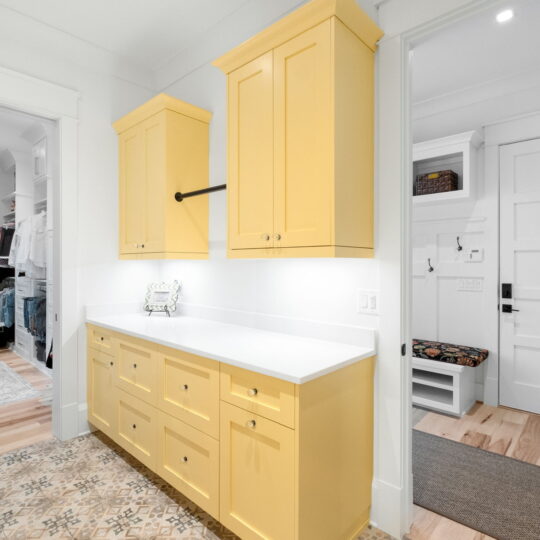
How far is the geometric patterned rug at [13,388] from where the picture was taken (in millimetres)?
3480

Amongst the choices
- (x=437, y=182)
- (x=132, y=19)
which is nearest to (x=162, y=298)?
(x=132, y=19)

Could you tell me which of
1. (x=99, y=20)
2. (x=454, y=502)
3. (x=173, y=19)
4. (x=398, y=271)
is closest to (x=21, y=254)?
(x=99, y=20)

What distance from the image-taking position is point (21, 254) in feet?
15.0

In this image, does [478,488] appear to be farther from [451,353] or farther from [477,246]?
[477,246]

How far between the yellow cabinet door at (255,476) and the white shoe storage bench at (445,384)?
220 centimetres

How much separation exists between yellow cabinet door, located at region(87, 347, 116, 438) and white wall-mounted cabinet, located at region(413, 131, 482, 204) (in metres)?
3.01

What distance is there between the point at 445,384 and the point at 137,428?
2479mm

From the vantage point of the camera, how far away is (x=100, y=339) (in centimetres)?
259

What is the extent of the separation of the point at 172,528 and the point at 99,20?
10.1 feet

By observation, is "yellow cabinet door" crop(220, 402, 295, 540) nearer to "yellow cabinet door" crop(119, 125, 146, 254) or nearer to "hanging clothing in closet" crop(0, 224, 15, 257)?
"yellow cabinet door" crop(119, 125, 146, 254)

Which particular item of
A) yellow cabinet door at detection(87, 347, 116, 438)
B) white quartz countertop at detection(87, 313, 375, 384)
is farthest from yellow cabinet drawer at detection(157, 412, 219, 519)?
yellow cabinet door at detection(87, 347, 116, 438)

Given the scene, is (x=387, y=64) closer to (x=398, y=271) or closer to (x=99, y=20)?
(x=398, y=271)

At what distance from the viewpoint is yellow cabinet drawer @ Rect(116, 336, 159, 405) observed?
2.09m

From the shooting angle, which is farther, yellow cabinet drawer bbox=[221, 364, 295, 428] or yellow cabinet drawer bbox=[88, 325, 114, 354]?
yellow cabinet drawer bbox=[88, 325, 114, 354]
